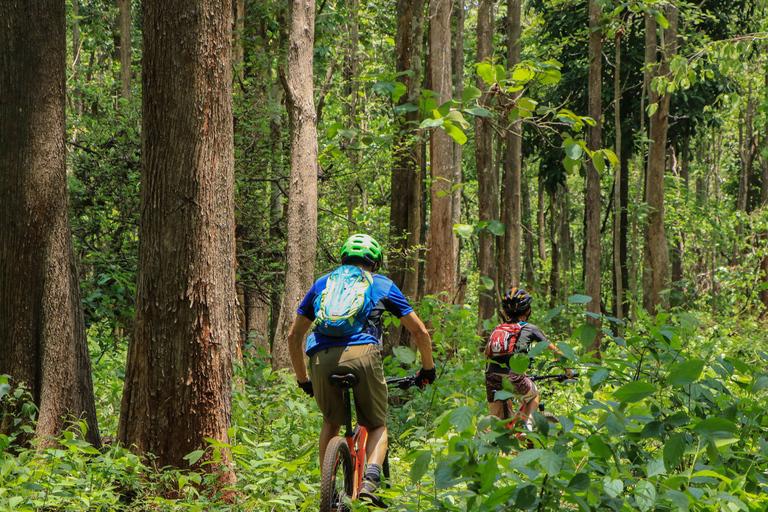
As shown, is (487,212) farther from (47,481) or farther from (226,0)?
(47,481)

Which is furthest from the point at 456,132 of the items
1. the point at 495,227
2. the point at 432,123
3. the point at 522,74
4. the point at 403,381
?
the point at 403,381

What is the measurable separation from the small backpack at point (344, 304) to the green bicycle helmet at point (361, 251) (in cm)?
13

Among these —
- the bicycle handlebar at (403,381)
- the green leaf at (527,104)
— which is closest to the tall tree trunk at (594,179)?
the bicycle handlebar at (403,381)

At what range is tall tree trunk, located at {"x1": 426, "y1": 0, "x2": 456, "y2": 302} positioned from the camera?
10.4 meters

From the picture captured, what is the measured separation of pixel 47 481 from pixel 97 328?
5.12 metres

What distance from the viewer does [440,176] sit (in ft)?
34.1

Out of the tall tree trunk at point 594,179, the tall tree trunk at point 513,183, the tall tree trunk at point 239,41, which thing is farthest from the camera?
the tall tree trunk at point 594,179

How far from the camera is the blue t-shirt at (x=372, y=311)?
4379 millimetres

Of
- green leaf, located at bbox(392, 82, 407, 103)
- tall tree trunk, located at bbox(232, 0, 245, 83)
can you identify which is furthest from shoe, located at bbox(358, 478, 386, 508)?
tall tree trunk, located at bbox(232, 0, 245, 83)

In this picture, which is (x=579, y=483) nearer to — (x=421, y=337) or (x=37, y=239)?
(x=421, y=337)

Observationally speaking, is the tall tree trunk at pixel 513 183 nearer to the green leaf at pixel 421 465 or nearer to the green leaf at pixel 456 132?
the green leaf at pixel 456 132

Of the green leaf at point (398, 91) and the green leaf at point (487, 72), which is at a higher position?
the green leaf at point (487, 72)

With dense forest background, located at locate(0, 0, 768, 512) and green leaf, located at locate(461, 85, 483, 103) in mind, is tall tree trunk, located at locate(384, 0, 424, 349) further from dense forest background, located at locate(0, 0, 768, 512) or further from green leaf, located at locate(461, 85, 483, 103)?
green leaf, located at locate(461, 85, 483, 103)

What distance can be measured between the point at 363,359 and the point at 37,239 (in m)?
3.12
